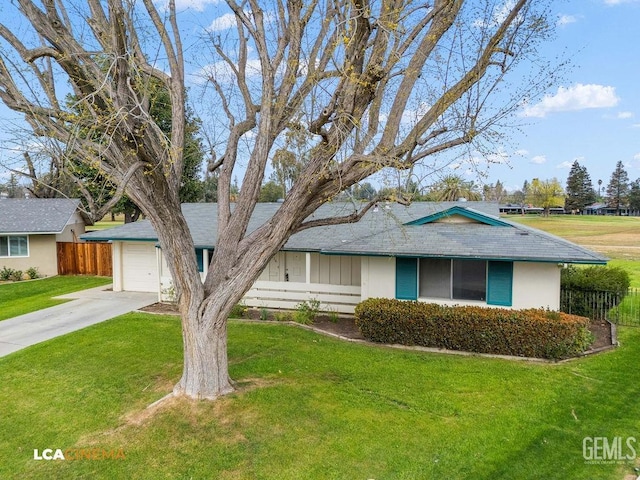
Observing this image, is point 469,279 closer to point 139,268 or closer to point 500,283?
point 500,283

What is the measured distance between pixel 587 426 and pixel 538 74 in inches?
217

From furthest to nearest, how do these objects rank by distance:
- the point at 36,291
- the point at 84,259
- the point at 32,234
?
the point at 84,259 < the point at 32,234 < the point at 36,291

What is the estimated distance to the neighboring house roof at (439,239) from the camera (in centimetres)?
1001

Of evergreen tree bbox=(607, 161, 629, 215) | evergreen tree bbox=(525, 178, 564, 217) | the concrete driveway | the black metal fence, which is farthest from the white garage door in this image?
evergreen tree bbox=(607, 161, 629, 215)

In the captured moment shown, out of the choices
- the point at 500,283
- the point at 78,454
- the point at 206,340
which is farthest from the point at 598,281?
the point at 78,454

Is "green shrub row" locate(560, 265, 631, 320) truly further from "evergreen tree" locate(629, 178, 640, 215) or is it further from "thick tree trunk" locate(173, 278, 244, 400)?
"evergreen tree" locate(629, 178, 640, 215)

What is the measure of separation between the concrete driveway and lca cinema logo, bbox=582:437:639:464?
1185 cm

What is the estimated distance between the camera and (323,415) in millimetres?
6477

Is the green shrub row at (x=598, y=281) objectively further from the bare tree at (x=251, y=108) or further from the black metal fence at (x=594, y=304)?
the bare tree at (x=251, y=108)

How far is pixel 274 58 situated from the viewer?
279 inches

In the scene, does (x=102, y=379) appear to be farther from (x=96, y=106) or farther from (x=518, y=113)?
(x=518, y=113)

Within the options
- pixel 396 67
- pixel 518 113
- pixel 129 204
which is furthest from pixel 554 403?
pixel 129 204

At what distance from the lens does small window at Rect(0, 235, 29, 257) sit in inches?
776

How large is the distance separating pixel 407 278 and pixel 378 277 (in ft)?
2.73
